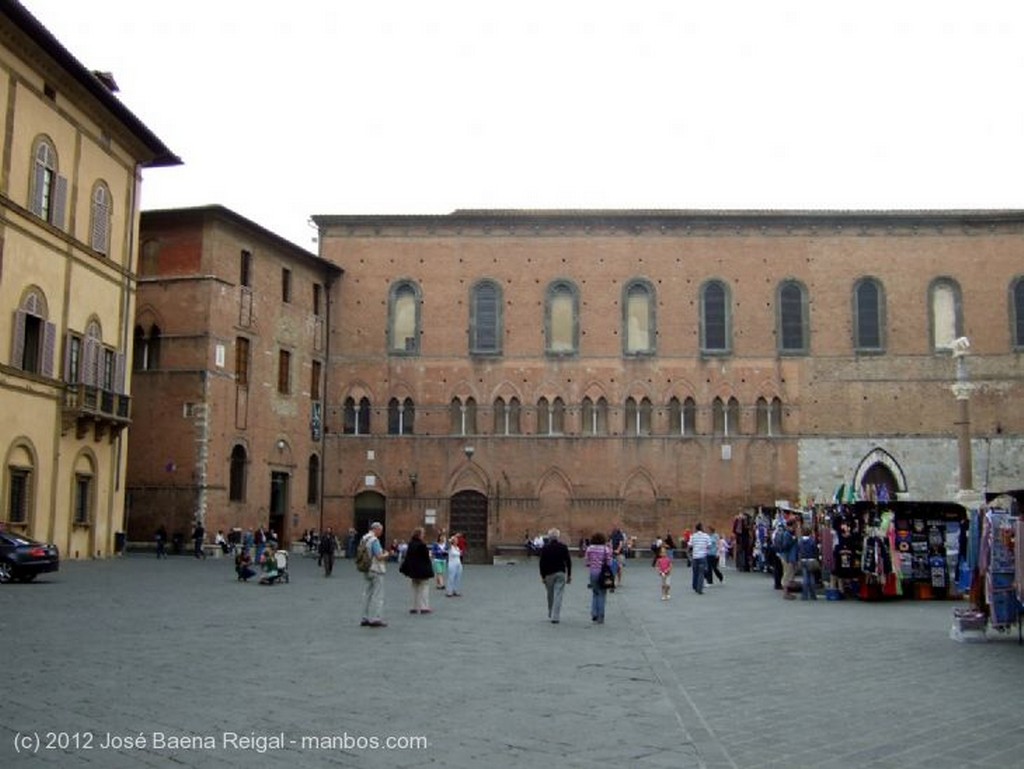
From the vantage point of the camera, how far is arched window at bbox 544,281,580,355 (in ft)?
142

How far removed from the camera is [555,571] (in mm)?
16172

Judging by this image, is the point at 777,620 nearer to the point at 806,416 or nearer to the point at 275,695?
the point at 275,695

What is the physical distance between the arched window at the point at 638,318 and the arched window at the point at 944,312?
10807mm

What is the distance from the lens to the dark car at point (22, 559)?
21.7m

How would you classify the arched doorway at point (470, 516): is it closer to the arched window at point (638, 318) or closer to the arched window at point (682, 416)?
the arched window at point (682, 416)

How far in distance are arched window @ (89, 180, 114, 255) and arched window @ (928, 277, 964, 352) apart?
2998cm

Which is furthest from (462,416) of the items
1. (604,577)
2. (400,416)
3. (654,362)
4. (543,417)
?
(604,577)

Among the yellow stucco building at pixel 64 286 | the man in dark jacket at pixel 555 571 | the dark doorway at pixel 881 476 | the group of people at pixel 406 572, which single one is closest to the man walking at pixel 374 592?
the group of people at pixel 406 572

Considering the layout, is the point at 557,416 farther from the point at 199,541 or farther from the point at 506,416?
the point at 199,541

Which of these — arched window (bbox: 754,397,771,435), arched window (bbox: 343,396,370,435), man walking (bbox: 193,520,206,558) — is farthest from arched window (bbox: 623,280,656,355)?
man walking (bbox: 193,520,206,558)

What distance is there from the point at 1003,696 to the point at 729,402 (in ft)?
110

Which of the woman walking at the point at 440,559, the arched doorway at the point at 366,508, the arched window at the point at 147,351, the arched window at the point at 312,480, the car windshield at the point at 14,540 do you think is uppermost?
the arched window at the point at 147,351

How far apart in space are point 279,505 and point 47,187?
1581 centimetres

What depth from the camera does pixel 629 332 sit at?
4322cm
